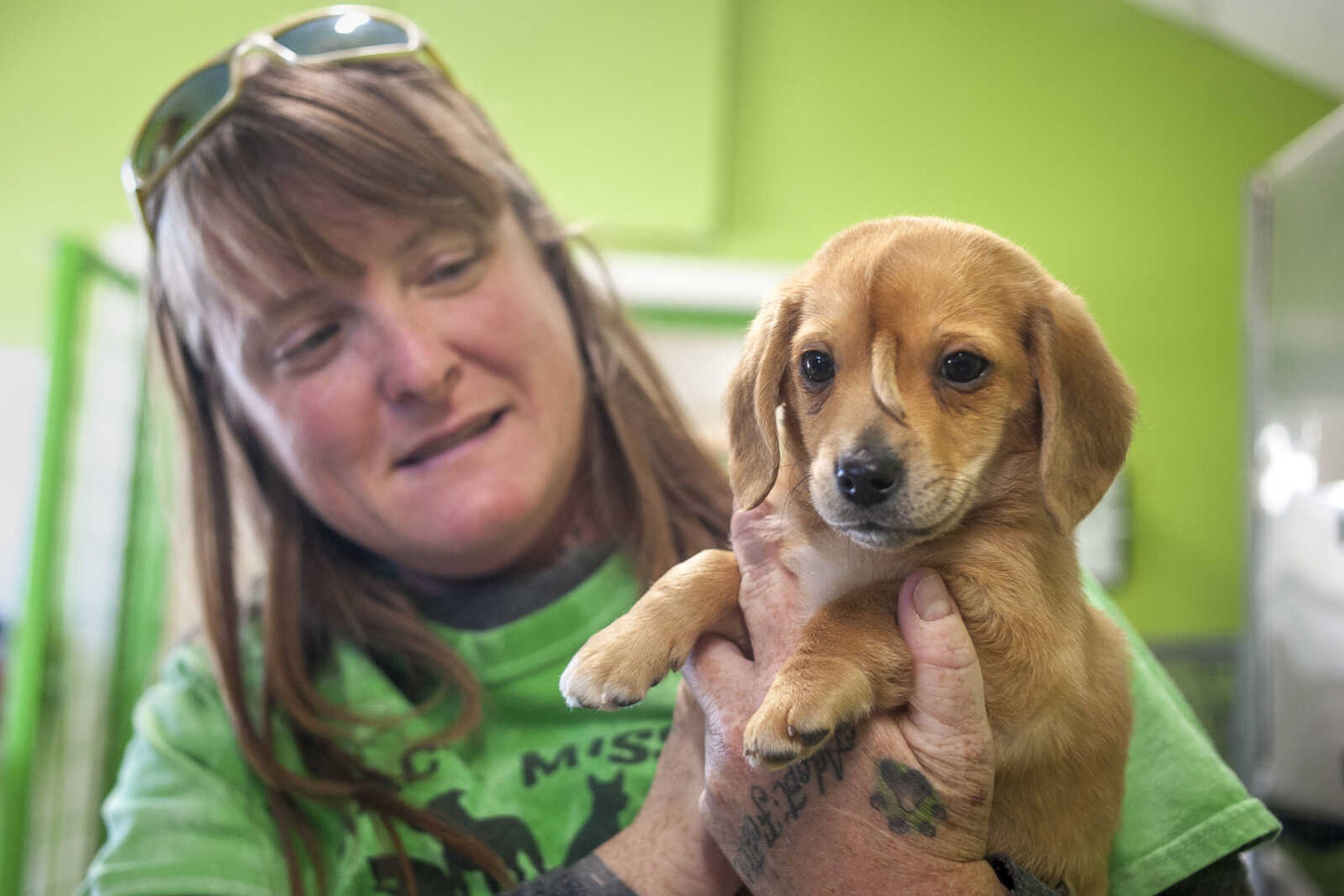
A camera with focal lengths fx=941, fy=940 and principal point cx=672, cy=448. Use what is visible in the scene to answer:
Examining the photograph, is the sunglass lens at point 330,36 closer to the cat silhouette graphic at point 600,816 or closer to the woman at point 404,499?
the woman at point 404,499

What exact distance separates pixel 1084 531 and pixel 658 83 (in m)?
2.13

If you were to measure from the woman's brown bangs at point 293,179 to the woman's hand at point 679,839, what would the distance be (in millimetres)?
630

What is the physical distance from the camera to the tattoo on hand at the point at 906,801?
691mm

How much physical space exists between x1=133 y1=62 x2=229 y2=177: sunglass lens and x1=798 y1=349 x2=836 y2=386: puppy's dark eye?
790 millimetres

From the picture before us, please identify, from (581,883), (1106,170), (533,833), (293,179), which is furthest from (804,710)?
(293,179)

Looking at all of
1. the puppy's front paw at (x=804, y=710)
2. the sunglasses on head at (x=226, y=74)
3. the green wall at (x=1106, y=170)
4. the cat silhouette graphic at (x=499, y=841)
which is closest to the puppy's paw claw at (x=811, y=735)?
the puppy's front paw at (x=804, y=710)

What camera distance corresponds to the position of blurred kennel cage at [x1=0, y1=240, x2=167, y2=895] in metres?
1.80

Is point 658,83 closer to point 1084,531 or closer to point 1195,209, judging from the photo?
point 1195,209

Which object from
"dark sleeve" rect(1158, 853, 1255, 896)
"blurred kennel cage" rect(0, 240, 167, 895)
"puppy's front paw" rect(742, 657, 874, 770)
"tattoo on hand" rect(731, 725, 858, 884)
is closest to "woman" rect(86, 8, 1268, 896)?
"tattoo on hand" rect(731, 725, 858, 884)

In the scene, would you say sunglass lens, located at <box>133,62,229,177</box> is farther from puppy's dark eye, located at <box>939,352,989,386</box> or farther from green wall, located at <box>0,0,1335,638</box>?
puppy's dark eye, located at <box>939,352,989,386</box>

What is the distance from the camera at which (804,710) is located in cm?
66

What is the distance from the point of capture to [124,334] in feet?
7.57

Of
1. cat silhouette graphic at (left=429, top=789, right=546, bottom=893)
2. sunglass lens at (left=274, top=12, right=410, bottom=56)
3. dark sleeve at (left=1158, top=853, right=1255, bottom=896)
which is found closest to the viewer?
dark sleeve at (left=1158, top=853, right=1255, bottom=896)

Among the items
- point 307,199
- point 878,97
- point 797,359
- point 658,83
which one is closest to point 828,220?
point 797,359
